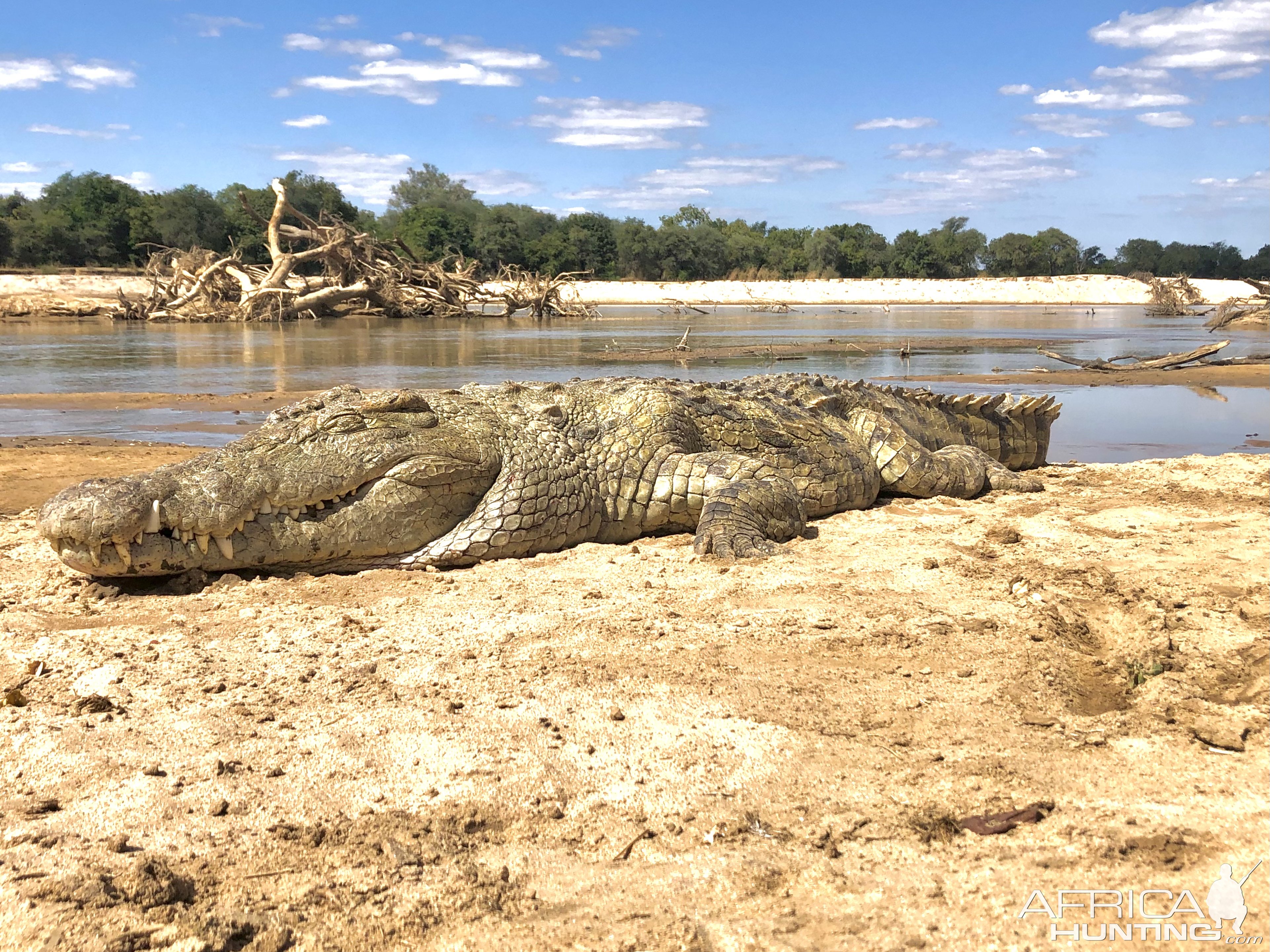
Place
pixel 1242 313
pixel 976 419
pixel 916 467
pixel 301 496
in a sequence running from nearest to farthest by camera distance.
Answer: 1. pixel 301 496
2. pixel 916 467
3. pixel 976 419
4. pixel 1242 313

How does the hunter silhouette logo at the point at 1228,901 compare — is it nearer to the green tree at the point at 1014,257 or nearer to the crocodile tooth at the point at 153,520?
the crocodile tooth at the point at 153,520

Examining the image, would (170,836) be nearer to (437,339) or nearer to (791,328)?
(437,339)

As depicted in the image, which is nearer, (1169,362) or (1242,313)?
(1169,362)

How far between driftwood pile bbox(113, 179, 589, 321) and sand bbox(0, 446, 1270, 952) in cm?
2745

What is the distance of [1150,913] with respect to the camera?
1696 mm

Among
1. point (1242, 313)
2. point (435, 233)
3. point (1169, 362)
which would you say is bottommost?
point (1169, 362)

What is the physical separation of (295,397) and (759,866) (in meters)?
11.2

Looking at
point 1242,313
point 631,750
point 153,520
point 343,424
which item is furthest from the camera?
point 1242,313

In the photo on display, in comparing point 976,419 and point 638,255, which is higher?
point 638,255

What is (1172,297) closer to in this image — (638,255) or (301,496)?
(638,255)

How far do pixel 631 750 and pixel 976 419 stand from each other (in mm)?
5448

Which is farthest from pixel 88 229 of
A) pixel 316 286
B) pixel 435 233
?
pixel 316 286

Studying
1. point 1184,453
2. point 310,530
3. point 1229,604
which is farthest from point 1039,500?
point 310,530

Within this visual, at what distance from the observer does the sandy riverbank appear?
194ft
